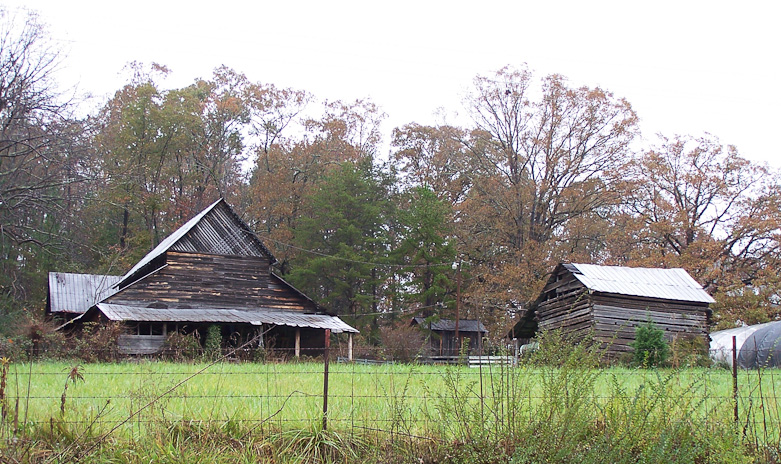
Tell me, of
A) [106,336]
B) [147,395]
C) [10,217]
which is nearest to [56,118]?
[10,217]

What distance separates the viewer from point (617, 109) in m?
40.2

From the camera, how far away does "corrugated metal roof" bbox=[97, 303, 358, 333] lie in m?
25.8

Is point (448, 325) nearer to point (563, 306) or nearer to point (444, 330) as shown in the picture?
point (444, 330)

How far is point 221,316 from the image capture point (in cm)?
2784

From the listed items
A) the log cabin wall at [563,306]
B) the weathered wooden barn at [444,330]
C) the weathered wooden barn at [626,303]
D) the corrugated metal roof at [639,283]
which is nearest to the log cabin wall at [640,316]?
the weathered wooden barn at [626,303]

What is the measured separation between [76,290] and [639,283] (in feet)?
96.8

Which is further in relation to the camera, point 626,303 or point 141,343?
point 626,303

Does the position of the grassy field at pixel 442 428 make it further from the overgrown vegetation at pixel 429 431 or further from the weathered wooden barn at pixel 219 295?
the weathered wooden barn at pixel 219 295

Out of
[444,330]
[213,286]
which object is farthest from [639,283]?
[213,286]

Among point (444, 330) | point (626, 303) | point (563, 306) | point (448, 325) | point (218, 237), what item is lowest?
point (444, 330)

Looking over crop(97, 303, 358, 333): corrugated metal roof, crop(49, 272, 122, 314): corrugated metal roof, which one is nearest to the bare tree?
crop(97, 303, 358, 333): corrugated metal roof

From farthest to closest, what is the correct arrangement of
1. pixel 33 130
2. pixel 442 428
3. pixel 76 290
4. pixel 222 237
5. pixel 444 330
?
pixel 444 330 < pixel 76 290 < pixel 222 237 < pixel 33 130 < pixel 442 428

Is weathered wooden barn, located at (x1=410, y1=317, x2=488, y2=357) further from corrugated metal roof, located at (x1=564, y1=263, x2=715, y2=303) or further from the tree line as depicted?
corrugated metal roof, located at (x1=564, y1=263, x2=715, y2=303)

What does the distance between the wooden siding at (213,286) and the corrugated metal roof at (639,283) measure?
11.8 m
